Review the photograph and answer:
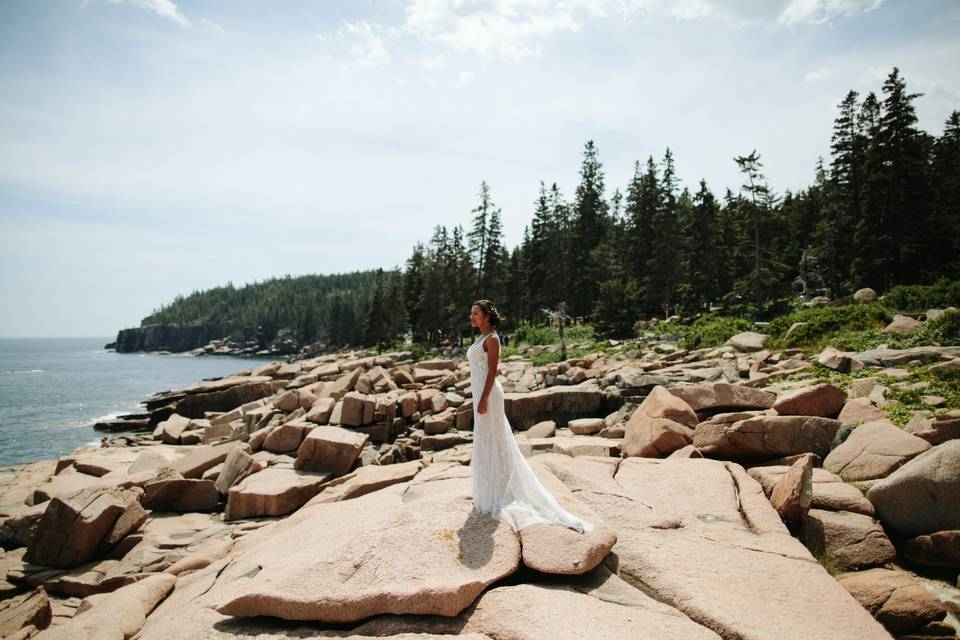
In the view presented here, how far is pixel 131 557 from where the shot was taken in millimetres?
8867

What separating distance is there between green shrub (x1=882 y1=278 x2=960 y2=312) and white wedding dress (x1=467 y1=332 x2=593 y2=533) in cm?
2018

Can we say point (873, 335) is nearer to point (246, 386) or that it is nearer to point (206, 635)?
point (206, 635)

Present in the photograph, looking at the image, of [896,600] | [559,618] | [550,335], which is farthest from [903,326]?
[550,335]

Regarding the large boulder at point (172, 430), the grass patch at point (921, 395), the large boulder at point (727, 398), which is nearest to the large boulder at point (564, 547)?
the large boulder at point (727, 398)

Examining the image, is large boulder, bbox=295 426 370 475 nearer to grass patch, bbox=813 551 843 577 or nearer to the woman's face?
the woman's face

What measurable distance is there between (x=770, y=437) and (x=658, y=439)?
184 centimetres

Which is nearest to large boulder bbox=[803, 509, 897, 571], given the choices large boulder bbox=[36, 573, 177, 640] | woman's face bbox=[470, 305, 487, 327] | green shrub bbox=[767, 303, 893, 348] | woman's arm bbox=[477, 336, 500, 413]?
woman's arm bbox=[477, 336, 500, 413]

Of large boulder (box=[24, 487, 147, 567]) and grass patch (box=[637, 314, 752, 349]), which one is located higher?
grass patch (box=[637, 314, 752, 349])

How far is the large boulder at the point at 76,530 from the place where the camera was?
9.05 meters

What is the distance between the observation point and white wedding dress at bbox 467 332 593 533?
16.9 ft

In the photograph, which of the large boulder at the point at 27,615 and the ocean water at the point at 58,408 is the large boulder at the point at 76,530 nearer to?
the large boulder at the point at 27,615

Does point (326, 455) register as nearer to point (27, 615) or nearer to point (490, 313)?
point (27, 615)

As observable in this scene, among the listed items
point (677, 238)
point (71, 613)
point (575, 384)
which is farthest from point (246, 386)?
point (677, 238)

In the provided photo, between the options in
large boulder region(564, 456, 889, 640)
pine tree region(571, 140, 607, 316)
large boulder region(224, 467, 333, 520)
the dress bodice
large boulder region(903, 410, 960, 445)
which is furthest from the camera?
pine tree region(571, 140, 607, 316)
